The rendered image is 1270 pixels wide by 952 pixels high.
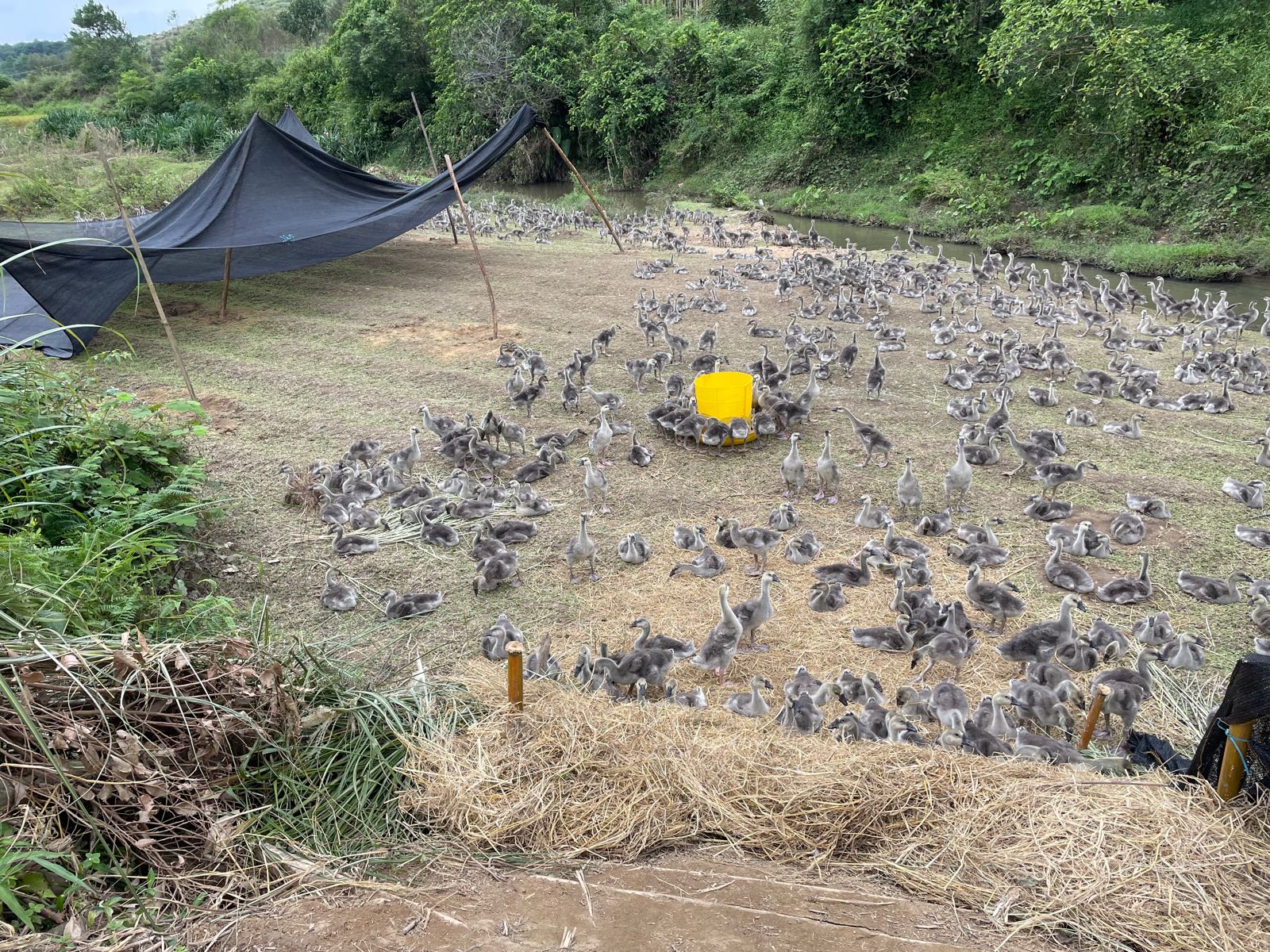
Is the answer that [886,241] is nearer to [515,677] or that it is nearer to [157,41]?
[515,677]

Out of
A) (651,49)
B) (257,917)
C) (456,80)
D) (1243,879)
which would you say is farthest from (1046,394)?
(456,80)

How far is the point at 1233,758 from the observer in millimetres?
3184

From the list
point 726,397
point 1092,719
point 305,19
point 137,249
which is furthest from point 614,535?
point 305,19

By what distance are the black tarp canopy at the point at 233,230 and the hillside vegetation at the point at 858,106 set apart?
39.0ft

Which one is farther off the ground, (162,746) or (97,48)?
(97,48)

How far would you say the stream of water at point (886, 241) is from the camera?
562 inches

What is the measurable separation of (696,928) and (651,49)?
30.6m

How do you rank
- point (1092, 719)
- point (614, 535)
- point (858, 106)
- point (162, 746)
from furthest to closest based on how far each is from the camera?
point (858, 106), point (614, 535), point (1092, 719), point (162, 746)

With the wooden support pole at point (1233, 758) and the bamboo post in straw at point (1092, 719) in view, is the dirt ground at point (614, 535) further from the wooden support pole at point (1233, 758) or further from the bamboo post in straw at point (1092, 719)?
the wooden support pole at point (1233, 758)

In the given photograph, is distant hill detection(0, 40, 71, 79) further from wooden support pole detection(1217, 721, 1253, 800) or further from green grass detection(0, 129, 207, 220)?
wooden support pole detection(1217, 721, 1253, 800)

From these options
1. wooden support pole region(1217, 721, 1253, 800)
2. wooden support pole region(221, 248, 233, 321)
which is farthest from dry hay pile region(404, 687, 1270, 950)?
wooden support pole region(221, 248, 233, 321)

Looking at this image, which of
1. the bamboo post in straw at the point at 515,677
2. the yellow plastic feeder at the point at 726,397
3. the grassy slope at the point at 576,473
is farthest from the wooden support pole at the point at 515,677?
the yellow plastic feeder at the point at 726,397

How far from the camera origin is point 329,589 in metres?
5.63

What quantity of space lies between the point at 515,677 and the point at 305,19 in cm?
5908
